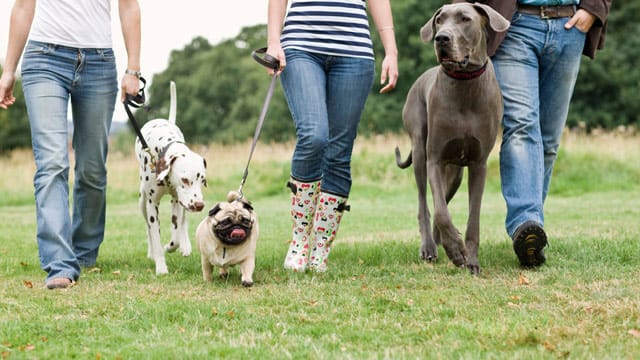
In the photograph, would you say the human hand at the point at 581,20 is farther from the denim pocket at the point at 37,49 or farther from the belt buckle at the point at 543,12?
the denim pocket at the point at 37,49

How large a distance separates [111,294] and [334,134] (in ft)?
5.92

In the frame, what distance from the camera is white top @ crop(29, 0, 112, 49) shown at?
5.03 metres

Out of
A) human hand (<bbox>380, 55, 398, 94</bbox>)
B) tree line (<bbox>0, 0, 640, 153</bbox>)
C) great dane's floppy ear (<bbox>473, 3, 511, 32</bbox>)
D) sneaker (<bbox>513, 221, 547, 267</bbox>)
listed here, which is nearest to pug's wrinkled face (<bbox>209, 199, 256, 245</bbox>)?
human hand (<bbox>380, 55, 398, 94</bbox>)

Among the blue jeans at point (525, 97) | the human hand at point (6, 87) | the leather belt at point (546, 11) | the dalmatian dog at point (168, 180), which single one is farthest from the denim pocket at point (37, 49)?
the leather belt at point (546, 11)

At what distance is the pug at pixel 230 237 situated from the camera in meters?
4.73

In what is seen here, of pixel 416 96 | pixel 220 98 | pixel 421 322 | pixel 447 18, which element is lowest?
pixel 220 98

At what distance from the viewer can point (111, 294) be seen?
459 cm

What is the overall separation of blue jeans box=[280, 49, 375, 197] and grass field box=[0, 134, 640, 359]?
2.25 ft

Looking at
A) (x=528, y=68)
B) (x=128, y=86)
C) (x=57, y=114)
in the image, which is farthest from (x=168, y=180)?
(x=528, y=68)

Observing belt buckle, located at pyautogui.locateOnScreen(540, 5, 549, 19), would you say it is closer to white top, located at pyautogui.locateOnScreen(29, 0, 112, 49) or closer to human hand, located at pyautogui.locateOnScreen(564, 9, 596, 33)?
human hand, located at pyautogui.locateOnScreen(564, 9, 596, 33)

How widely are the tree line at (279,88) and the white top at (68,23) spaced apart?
54.0 feet

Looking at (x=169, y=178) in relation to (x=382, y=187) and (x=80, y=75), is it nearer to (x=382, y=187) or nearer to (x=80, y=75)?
(x=80, y=75)

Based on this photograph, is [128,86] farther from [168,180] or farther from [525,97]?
[525,97]

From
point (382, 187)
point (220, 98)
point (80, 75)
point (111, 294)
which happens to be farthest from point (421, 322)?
point (220, 98)
